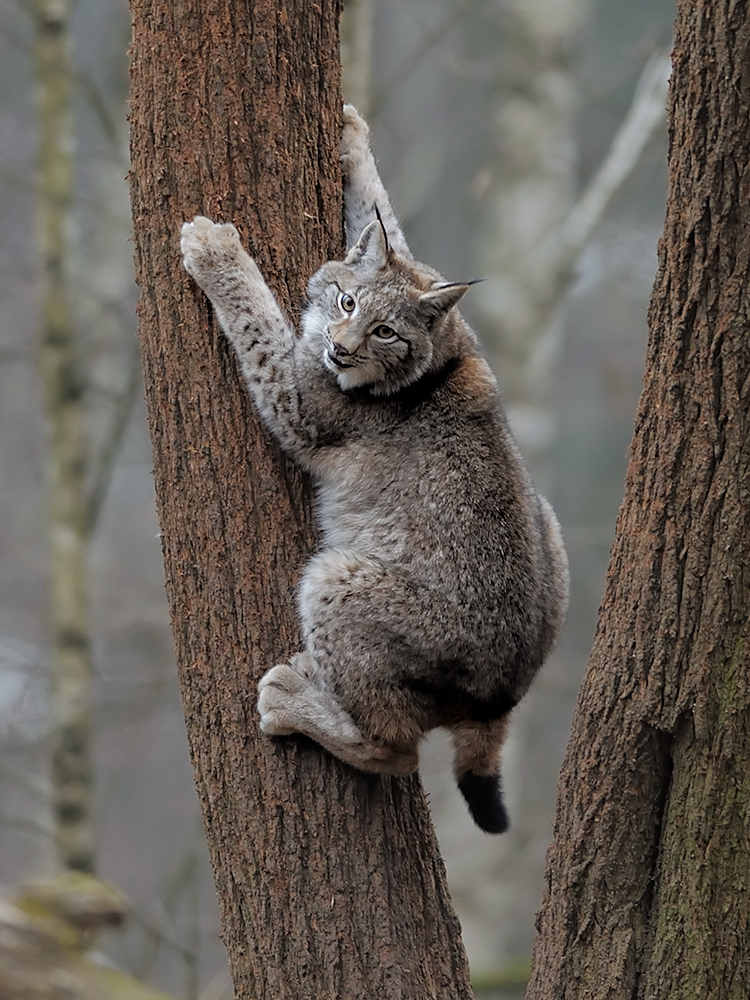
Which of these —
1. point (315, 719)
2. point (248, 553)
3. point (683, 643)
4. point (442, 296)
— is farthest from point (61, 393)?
point (683, 643)

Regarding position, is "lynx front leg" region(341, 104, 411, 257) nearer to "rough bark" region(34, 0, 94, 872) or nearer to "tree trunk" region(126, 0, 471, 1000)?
"tree trunk" region(126, 0, 471, 1000)

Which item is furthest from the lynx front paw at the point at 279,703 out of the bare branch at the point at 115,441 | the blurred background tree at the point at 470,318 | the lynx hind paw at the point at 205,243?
the bare branch at the point at 115,441

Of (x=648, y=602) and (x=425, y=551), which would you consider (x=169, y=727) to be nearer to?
(x=425, y=551)

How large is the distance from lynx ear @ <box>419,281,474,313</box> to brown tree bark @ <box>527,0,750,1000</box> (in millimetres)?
1090

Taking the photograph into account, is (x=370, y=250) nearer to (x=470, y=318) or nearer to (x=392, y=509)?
(x=392, y=509)

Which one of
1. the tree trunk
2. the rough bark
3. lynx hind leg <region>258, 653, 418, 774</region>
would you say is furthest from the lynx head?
the rough bark

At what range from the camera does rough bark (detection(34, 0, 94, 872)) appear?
22.4ft

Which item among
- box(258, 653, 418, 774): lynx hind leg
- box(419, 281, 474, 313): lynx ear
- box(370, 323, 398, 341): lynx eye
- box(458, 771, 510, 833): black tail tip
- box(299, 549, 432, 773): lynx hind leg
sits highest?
box(419, 281, 474, 313): lynx ear

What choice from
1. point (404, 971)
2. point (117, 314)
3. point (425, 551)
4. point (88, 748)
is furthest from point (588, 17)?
point (404, 971)

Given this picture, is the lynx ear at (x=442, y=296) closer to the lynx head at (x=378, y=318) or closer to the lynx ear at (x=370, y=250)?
the lynx head at (x=378, y=318)

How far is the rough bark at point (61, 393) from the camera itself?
684cm

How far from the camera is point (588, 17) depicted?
1155cm

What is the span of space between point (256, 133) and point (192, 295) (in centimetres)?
52

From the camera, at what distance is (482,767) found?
3727mm
